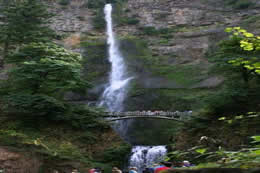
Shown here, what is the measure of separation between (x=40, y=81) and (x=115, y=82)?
19.1 metres

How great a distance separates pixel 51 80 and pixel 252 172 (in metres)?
19.3

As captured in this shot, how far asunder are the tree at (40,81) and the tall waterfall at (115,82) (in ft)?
39.4

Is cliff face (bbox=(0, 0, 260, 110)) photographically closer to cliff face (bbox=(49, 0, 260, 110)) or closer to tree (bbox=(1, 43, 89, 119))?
cliff face (bbox=(49, 0, 260, 110))

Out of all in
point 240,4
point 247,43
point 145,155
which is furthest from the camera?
point 240,4

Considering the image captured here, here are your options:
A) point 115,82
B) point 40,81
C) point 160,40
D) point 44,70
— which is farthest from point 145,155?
point 160,40

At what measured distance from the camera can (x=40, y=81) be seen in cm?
1927

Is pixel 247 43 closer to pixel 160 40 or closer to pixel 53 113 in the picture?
pixel 53 113

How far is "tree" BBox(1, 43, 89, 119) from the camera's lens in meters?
18.1

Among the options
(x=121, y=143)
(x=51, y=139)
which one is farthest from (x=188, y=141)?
(x=51, y=139)

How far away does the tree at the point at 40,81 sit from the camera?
18.1 m

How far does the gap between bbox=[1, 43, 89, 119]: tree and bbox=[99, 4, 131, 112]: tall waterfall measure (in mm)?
11994

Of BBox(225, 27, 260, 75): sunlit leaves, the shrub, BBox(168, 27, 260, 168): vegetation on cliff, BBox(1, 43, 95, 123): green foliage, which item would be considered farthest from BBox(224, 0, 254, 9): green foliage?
BBox(225, 27, 260, 75): sunlit leaves

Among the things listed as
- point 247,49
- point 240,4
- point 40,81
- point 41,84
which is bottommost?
point 247,49

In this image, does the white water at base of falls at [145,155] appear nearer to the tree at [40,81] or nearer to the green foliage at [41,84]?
the green foliage at [41,84]
